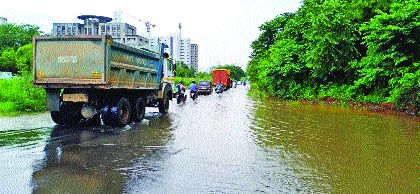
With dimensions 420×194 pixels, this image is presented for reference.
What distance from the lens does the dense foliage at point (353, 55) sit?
22078 millimetres

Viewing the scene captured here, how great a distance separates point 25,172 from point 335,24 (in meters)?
25.9

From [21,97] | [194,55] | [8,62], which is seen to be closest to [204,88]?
[21,97]

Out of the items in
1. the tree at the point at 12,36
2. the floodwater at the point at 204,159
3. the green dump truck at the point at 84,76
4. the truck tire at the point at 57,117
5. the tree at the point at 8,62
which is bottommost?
the floodwater at the point at 204,159

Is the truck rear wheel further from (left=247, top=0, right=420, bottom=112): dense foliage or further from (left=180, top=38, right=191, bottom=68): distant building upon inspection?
(left=180, top=38, right=191, bottom=68): distant building

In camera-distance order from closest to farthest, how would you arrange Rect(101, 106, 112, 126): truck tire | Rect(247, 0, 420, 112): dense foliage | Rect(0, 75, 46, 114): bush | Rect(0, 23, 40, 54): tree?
Rect(101, 106, 112, 126): truck tire → Rect(0, 75, 46, 114): bush → Rect(247, 0, 420, 112): dense foliage → Rect(0, 23, 40, 54): tree

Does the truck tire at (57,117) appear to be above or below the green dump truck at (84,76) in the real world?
below

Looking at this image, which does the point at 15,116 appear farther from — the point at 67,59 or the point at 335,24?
the point at 335,24

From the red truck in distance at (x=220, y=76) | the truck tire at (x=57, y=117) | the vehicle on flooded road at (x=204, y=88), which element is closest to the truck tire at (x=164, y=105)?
the truck tire at (x=57, y=117)

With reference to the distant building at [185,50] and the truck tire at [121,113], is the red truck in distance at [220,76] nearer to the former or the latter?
the truck tire at [121,113]

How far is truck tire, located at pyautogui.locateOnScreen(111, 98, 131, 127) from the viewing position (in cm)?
1307

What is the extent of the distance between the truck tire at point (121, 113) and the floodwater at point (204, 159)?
425 millimetres

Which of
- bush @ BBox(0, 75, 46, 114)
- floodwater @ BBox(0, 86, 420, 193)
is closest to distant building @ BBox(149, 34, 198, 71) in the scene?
bush @ BBox(0, 75, 46, 114)

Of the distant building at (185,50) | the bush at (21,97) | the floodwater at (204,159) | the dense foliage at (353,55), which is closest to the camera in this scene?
the floodwater at (204,159)

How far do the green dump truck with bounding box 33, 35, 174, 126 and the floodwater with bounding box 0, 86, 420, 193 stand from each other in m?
0.65
